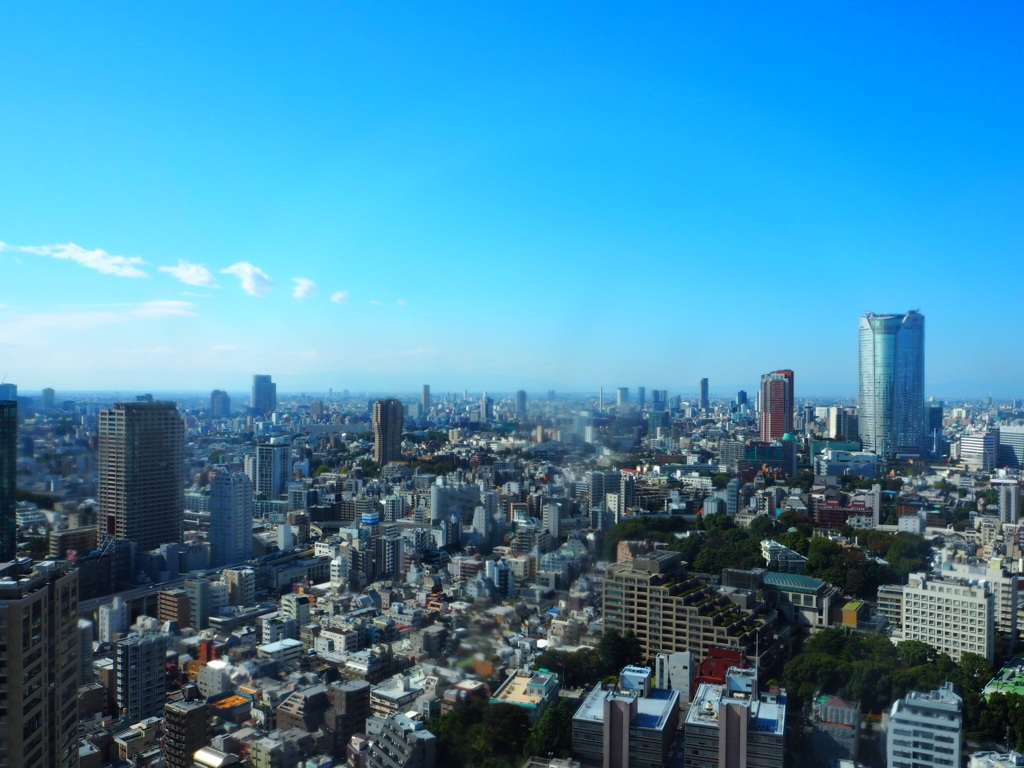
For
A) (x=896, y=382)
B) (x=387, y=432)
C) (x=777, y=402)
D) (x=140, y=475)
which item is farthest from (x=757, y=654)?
(x=777, y=402)

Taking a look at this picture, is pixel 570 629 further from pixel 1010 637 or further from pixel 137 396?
pixel 137 396

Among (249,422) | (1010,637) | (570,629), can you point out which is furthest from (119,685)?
(249,422)

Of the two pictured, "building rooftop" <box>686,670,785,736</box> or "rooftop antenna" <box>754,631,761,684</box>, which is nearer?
"building rooftop" <box>686,670,785,736</box>

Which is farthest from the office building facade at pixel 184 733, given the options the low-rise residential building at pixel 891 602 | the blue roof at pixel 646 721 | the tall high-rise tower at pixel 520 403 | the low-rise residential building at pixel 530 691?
the low-rise residential building at pixel 891 602

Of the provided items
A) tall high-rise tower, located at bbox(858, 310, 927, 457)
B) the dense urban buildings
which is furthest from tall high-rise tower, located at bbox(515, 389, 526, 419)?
tall high-rise tower, located at bbox(858, 310, 927, 457)

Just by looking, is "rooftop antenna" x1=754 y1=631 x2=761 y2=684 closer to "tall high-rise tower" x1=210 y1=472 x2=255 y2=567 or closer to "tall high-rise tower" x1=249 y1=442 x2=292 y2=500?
"tall high-rise tower" x1=210 y1=472 x2=255 y2=567

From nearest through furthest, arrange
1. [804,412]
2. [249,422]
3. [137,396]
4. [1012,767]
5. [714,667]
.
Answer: [1012,767] < [714,667] < [137,396] < [249,422] < [804,412]

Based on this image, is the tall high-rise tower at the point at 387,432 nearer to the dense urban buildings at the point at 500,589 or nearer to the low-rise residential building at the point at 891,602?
the dense urban buildings at the point at 500,589
